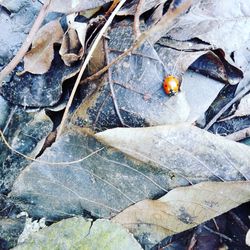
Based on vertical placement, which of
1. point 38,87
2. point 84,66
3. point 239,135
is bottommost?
point 239,135

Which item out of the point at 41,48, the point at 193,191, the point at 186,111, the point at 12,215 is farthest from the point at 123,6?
the point at 12,215

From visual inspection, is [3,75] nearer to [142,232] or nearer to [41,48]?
[41,48]

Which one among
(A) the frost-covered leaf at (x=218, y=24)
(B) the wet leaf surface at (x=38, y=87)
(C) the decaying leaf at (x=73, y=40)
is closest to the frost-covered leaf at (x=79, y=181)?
(B) the wet leaf surface at (x=38, y=87)

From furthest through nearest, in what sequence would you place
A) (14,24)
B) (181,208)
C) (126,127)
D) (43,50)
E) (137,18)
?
1. (14,24)
2. (43,50)
3. (137,18)
4. (126,127)
5. (181,208)

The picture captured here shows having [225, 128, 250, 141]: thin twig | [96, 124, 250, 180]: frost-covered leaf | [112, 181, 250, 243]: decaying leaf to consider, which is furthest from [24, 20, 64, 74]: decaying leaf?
[225, 128, 250, 141]: thin twig

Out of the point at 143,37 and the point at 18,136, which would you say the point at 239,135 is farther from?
the point at 18,136

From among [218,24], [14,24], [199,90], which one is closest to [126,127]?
[199,90]

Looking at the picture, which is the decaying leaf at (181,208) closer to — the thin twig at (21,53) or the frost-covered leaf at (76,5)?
the thin twig at (21,53)
